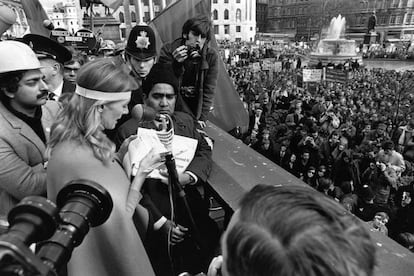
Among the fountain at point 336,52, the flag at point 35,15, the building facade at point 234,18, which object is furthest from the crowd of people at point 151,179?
the building facade at point 234,18

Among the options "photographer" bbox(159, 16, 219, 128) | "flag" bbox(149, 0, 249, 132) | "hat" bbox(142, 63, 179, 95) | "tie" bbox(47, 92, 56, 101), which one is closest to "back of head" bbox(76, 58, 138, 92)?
"hat" bbox(142, 63, 179, 95)

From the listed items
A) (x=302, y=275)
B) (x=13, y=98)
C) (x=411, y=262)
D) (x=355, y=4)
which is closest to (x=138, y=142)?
(x=13, y=98)

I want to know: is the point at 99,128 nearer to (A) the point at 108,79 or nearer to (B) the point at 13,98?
(A) the point at 108,79

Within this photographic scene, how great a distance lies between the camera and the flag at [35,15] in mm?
5066

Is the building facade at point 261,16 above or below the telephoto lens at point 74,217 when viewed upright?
above

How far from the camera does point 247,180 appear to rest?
89.0 inches

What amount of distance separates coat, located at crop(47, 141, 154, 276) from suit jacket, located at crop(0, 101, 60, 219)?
35 centimetres

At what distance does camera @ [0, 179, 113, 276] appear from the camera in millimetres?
533

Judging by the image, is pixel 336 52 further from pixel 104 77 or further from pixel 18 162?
pixel 18 162

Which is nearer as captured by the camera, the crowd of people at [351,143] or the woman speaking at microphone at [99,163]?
the woman speaking at microphone at [99,163]

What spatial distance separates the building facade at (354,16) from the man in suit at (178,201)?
53.2 m

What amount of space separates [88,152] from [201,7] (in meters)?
3.71

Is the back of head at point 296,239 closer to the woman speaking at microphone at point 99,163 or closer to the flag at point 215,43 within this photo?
the woman speaking at microphone at point 99,163

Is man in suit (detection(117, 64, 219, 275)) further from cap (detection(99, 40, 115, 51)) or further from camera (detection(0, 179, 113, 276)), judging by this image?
cap (detection(99, 40, 115, 51))
